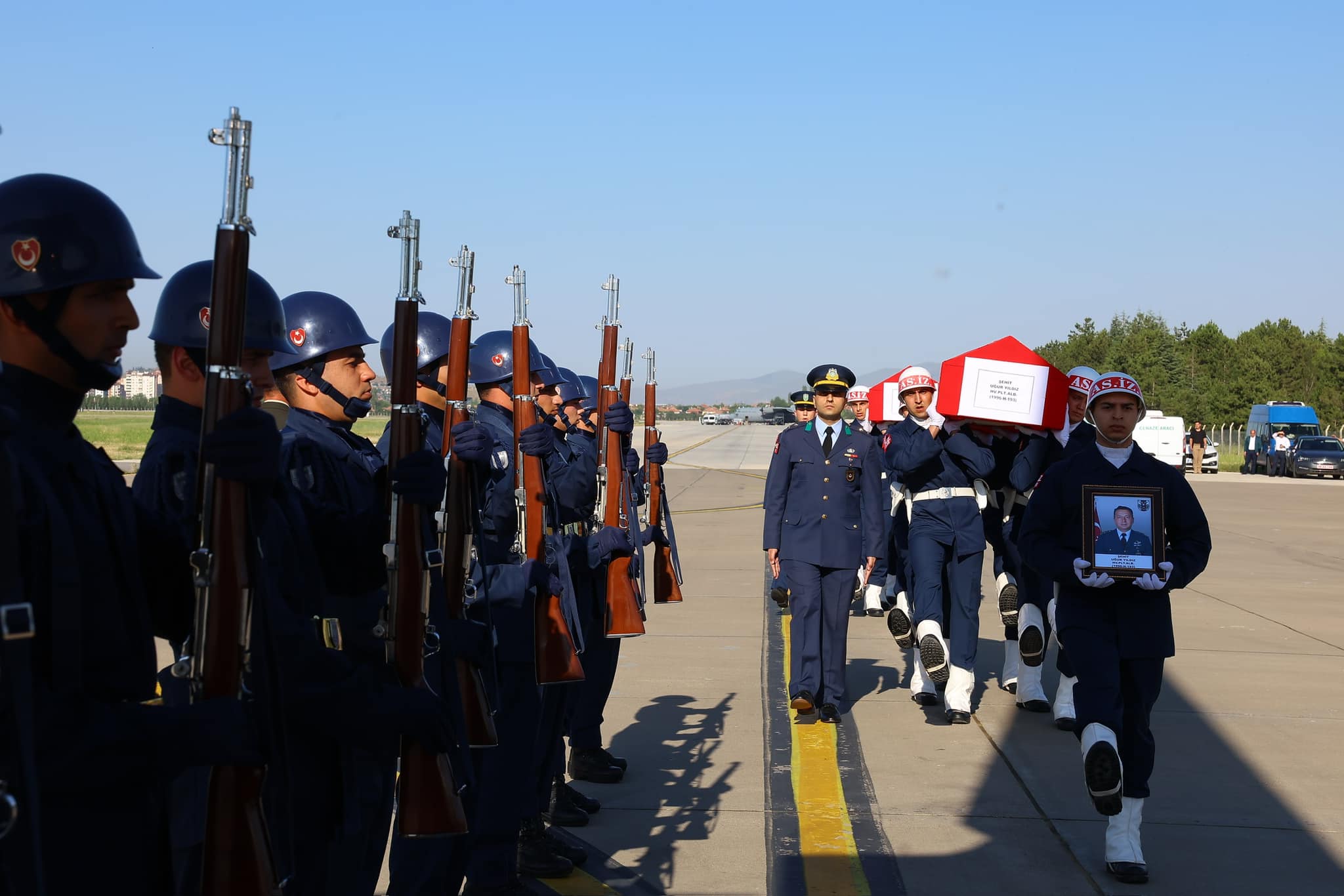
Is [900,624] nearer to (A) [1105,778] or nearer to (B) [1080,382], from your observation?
(B) [1080,382]

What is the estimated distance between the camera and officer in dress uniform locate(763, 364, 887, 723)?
27.0 feet

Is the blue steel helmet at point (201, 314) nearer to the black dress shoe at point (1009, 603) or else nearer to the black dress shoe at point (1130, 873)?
the black dress shoe at point (1130, 873)

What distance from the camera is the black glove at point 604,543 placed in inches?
259

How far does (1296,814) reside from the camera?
637 centimetres

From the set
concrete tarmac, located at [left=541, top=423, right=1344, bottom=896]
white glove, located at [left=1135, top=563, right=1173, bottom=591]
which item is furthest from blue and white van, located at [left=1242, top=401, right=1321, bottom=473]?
white glove, located at [left=1135, top=563, right=1173, bottom=591]

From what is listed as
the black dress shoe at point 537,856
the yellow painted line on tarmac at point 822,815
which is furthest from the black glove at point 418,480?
the yellow painted line on tarmac at point 822,815

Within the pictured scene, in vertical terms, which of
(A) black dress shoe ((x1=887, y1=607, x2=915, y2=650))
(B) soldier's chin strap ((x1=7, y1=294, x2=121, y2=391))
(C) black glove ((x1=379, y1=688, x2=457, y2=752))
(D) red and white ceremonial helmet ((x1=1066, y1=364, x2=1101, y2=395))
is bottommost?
(A) black dress shoe ((x1=887, y1=607, x2=915, y2=650))

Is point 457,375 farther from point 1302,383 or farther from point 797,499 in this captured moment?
point 1302,383

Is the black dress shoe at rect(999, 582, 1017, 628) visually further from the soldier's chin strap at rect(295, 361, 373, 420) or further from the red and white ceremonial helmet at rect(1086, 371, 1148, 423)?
the soldier's chin strap at rect(295, 361, 373, 420)

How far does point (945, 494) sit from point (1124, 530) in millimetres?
3046

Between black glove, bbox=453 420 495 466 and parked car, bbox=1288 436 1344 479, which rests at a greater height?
black glove, bbox=453 420 495 466

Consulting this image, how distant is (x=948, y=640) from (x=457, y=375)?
5001 mm

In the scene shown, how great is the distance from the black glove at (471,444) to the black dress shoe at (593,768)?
113 inches

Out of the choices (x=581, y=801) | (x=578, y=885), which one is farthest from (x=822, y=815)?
(x=578, y=885)
